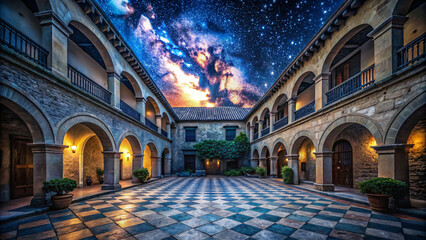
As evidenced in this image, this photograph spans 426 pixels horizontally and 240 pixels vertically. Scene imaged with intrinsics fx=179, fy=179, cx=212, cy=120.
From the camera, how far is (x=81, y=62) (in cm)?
984

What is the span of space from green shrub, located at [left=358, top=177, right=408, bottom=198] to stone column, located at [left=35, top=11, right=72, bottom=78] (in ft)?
36.8

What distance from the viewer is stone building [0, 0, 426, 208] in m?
5.52

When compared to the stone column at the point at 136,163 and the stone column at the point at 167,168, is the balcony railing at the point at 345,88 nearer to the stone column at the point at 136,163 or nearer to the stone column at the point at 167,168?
the stone column at the point at 136,163

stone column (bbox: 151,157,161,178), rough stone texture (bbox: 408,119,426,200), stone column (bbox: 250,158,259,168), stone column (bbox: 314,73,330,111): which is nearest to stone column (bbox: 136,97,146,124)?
stone column (bbox: 151,157,161,178)

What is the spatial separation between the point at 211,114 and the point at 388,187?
21.6 m

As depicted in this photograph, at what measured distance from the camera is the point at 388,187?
5324mm

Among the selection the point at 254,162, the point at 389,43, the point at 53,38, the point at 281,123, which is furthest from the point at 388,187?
the point at 254,162

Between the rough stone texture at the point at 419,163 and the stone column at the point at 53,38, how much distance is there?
14.3 meters

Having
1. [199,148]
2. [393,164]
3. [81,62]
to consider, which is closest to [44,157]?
[81,62]

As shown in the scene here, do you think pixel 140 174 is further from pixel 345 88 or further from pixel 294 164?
pixel 345 88

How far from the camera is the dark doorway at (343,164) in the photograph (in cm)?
1073

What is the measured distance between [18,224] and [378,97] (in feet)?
37.4

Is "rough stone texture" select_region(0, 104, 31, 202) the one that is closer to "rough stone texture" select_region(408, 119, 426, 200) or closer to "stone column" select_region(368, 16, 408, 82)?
"stone column" select_region(368, 16, 408, 82)

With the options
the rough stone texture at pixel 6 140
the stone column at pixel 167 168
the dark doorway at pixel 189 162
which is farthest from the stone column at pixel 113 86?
the dark doorway at pixel 189 162
